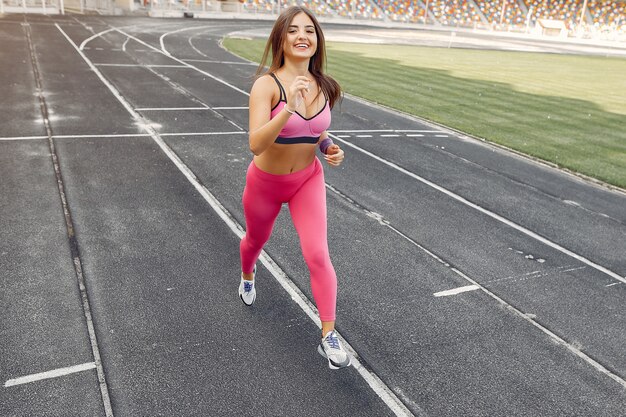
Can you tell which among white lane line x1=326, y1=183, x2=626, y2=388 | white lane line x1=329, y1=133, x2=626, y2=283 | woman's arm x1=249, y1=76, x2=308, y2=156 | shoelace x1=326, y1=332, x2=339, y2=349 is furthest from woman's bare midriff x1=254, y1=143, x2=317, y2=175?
white lane line x1=329, y1=133, x2=626, y2=283

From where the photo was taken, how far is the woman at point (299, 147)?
11.8ft

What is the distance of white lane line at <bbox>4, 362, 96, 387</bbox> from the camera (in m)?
3.67

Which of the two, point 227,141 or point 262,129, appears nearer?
point 262,129

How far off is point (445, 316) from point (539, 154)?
25.1ft

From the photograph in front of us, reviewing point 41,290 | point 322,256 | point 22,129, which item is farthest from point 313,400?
point 22,129

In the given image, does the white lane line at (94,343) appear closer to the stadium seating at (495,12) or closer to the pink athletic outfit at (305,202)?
the pink athletic outfit at (305,202)

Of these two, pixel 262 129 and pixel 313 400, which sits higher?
pixel 262 129

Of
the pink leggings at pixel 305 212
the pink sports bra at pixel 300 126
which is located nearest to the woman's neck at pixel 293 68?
the pink sports bra at pixel 300 126

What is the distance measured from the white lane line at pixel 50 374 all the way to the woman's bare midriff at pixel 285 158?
6.72ft

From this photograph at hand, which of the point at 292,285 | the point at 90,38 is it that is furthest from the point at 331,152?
the point at 90,38

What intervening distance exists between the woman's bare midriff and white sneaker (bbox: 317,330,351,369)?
4.36ft

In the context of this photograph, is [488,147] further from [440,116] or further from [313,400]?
[313,400]

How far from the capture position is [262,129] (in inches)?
135

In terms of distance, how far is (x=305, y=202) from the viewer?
13.1 ft
